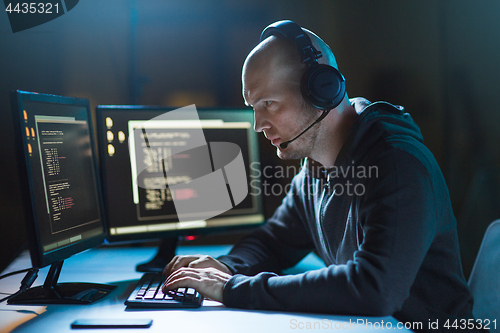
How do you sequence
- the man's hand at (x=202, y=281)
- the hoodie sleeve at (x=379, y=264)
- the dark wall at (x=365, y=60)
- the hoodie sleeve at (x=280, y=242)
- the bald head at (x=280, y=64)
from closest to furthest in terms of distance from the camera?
1. the hoodie sleeve at (x=379, y=264)
2. the man's hand at (x=202, y=281)
3. the bald head at (x=280, y=64)
4. the hoodie sleeve at (x=280, y=242)
5. the dark wall at (x=365, y=60)

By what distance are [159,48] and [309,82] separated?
78 centimetres

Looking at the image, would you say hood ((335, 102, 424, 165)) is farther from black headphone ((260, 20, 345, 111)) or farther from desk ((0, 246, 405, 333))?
desk ((0, 246, 405, 333))

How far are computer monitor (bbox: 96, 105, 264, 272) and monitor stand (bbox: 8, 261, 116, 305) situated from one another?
0.18 meters

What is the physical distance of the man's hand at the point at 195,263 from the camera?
85 cm

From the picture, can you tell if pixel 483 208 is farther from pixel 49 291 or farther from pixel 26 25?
pixel 26 25

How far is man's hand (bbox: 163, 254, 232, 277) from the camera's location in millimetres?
850

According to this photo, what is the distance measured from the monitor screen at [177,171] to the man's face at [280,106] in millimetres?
283

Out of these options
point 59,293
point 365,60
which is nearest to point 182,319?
point 59,293

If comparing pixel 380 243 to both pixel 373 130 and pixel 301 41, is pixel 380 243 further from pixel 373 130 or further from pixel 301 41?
pixel 301 41

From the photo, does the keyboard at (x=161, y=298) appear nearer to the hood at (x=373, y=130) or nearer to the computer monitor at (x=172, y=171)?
the computer monitor at (x=172, y=171)

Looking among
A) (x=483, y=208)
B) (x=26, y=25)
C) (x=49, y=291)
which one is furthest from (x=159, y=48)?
(x=483, y=208)

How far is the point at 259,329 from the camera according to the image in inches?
24.7

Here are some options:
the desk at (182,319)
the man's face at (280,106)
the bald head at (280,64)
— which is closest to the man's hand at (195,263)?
the desk at (182,319)

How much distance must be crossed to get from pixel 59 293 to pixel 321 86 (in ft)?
2.54
